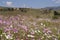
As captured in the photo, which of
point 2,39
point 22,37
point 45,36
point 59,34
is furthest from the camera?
point 59,34

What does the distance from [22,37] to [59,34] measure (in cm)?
162

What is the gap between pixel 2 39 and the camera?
230 inches

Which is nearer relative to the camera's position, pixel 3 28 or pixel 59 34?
pixel 3 28

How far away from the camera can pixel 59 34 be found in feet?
24.7

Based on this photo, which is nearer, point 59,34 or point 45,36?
point 45,36

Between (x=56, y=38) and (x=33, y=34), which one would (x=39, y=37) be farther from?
(x=56, y=38)

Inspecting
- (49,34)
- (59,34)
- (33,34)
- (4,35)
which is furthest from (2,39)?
(59,34)

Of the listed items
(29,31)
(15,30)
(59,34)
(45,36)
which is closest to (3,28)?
(15,30)

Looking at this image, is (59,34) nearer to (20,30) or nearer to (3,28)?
(20,30)

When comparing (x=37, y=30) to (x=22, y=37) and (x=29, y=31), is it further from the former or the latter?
(x=22, y=37)

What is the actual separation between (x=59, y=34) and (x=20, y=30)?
148 cm

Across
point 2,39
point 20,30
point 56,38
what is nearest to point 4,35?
point 2,39

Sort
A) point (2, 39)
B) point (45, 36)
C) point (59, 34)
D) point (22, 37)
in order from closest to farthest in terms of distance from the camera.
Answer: point (2, 39), point (22, 37), point (45, 36), point (59, 34)

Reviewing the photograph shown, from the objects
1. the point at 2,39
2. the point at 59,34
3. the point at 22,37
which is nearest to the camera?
the point at 2,39
